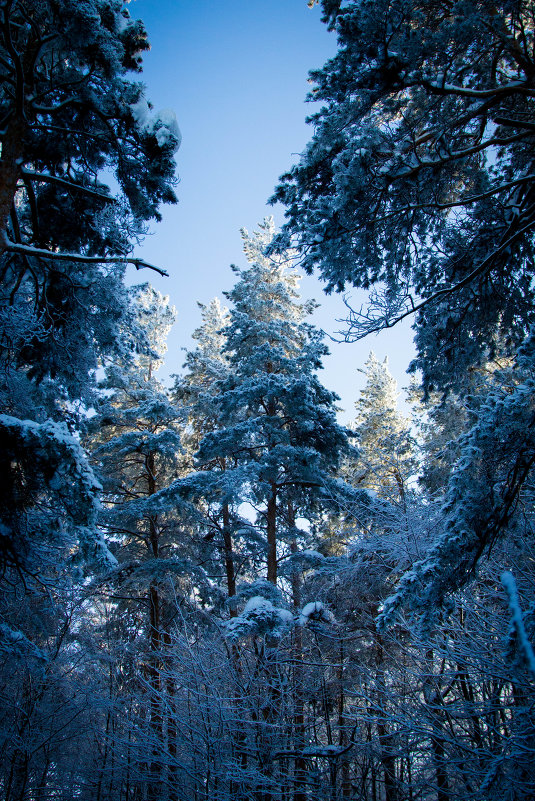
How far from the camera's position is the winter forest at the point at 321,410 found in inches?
146

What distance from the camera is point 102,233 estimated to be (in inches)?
267

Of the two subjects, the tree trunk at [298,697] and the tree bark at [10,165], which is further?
the tree trunk at [298,697]

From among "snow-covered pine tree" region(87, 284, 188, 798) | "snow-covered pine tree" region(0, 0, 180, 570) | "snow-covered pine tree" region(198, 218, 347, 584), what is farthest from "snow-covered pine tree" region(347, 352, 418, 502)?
"snow-covered pine tree" region(0, 0, 180, 570)

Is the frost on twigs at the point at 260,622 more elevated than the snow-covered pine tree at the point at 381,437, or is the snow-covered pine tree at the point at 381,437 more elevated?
the snow-covered pine tree at the point at 381,437

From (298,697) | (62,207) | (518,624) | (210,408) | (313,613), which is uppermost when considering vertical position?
(210,408)

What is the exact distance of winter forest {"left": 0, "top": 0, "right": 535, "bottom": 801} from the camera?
3707mm

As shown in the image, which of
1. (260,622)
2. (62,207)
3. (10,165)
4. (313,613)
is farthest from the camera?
(313,613)

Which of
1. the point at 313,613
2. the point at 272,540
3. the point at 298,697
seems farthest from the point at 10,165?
the point at 272,540

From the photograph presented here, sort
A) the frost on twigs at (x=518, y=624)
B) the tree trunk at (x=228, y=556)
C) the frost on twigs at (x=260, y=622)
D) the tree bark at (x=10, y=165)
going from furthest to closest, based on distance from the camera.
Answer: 1. the tree trunk at (x=228, y=556)
2. the frost on twigs at (x=260, y=622)
3. the tree bark at (x=10, y=165)
4. the frost on twigs at (x=518, y=624)

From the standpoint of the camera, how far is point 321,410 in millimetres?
11180

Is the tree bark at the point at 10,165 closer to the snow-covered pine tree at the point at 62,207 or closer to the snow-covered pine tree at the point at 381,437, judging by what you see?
the snow-covered pine tree at the point at 62,207

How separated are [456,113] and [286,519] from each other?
10370 mm

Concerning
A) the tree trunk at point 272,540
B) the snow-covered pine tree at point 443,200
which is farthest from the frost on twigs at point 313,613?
the snow-covered pine tree at point 443,200

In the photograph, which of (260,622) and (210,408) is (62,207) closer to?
(260,622)
